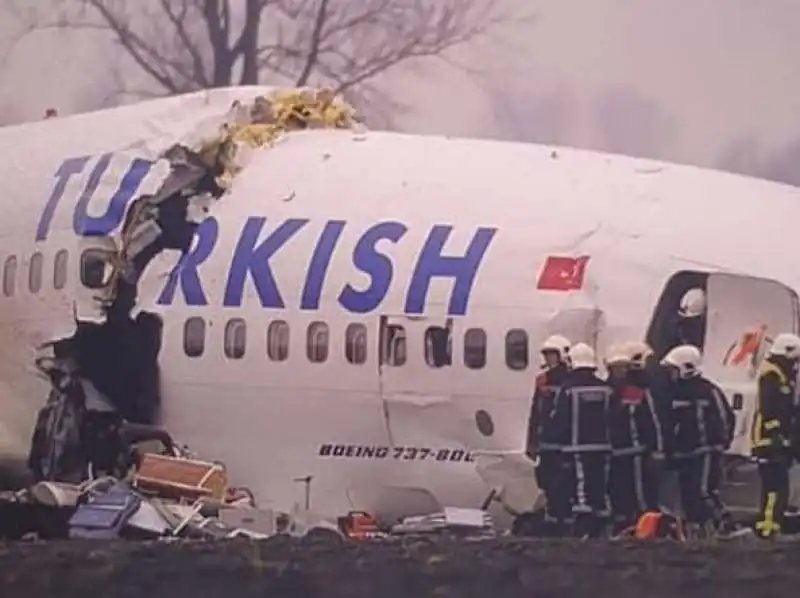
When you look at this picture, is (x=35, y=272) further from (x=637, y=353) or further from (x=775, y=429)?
(x=775, y=429)

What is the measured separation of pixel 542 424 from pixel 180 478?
2.64m

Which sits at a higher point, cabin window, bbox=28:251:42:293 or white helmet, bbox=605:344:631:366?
cabin window, bbox=28:251:42:293

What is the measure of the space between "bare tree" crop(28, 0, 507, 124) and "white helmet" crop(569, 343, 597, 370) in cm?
378

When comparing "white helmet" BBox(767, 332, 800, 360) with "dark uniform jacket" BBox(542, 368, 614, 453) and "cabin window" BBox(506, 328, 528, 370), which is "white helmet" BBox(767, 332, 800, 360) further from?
"cabin window" BBox(506, 328, 528, 370)

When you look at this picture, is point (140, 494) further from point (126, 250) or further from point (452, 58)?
point (452, 58)

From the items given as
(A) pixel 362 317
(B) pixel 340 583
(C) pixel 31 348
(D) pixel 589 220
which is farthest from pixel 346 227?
(B) pixel 340 583

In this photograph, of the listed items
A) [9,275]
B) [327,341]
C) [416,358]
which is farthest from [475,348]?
[9,275]

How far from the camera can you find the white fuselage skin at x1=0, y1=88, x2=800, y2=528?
1317cm

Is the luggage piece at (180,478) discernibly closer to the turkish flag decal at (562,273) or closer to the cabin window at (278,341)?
the cabin window at (278,341)

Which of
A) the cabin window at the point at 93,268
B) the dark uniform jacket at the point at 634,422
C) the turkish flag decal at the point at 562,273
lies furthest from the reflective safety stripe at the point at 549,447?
the cabin window at the point at 93,268

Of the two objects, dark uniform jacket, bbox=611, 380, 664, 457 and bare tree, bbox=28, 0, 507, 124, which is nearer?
dark uniform jacket, bbox=611, 380, 664, 457

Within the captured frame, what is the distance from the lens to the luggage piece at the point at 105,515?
13.1 meters

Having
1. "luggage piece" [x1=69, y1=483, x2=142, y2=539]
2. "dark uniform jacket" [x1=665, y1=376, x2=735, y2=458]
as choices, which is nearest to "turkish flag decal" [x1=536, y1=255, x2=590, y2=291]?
"dark uniform jacket" [x1=665, y1=376, x2=735, y2=458]

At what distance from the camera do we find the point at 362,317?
13430 millimetres
